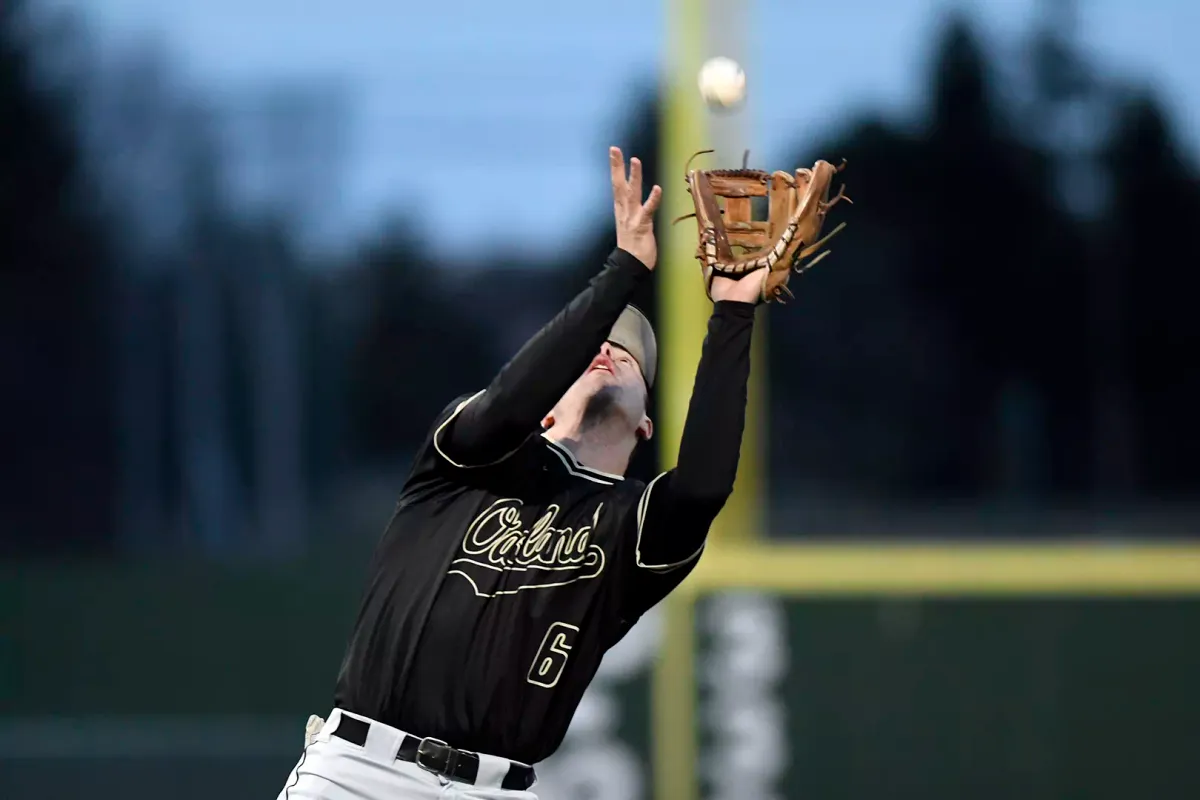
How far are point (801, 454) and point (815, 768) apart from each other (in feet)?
3.44

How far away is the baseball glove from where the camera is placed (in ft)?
7.99

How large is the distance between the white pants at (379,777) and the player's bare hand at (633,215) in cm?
83

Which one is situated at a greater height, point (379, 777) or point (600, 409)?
point (600, 409)

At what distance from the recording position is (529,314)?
20.6 feet

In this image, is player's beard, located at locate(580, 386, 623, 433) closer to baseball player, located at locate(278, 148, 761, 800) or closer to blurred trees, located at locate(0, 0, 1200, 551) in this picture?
baseball player, located at locate(278, 148, 761, 800)

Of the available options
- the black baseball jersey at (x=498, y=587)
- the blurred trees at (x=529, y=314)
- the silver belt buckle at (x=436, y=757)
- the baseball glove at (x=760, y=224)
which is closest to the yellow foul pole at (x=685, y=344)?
the blurred trees at (x=529, y=314)

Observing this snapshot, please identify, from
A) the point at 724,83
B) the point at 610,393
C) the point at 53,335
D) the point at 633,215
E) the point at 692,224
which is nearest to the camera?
the point at 633,215

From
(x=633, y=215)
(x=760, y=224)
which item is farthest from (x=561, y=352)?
(x=760, y=224)

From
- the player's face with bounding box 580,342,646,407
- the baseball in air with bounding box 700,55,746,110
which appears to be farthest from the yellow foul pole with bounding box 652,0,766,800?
the player's face with bounding box 580,342,646,407

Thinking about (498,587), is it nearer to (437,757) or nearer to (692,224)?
(437,757)

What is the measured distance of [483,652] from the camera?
267 cm

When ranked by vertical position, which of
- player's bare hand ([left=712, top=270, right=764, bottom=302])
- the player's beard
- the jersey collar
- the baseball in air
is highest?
the baseball in air

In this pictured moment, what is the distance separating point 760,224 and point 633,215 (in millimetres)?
188

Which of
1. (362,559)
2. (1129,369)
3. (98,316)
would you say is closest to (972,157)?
(1129,369)
